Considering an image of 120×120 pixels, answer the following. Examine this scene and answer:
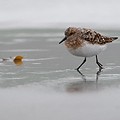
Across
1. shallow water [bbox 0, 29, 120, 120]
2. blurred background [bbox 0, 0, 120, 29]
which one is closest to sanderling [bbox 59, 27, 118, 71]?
shallow water [bbox 0, 29, 120, 120]

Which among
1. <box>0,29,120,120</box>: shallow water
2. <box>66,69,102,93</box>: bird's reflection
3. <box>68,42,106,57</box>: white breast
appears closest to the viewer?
<box>0,29,120,120</box>: shallow water

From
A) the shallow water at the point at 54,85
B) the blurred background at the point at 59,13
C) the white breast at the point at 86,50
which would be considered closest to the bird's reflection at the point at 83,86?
the shallow water at the point at 54,85

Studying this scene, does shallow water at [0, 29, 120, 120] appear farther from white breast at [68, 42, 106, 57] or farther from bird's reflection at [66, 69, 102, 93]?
white breast at [68, 42, 106, 57]

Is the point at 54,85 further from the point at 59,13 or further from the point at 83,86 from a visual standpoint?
the point at 59,13

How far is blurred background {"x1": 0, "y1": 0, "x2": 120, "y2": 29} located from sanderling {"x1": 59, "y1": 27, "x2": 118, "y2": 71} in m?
3.52

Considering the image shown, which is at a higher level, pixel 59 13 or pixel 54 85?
pixel 59 13

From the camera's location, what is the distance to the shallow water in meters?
4.95

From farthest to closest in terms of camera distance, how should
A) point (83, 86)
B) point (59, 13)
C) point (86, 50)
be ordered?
point (59, 13) < point (86, 50) < point (83, 86)

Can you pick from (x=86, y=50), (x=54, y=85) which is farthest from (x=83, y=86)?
(x=86, y=50)

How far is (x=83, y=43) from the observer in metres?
7.36

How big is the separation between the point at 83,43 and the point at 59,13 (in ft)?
15.1

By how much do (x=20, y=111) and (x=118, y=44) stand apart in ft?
15.7

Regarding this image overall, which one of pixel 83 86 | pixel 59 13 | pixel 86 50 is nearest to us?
pixel 83 86

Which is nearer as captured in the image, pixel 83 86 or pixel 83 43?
pixel 83 86
